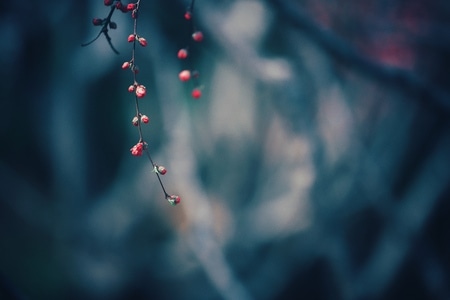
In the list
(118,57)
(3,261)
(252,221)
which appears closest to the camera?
(118,57)

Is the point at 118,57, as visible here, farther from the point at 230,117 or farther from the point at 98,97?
the point at 230,117

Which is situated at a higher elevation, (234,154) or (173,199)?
(234,154)

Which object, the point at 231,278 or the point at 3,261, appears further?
the point at 231,278

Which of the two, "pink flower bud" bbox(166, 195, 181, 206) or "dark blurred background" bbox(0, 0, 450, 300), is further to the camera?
"dark blurred background" bbox(0, 0, 450, 300)

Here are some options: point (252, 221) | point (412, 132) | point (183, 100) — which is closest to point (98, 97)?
point (183, 100)

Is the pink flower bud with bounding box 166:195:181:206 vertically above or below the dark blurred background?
below

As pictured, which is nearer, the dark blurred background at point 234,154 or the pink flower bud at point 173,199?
the pink flower bud at point 173,199

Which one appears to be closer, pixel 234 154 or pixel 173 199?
pixel 173 199

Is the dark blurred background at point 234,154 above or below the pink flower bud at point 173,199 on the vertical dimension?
above
